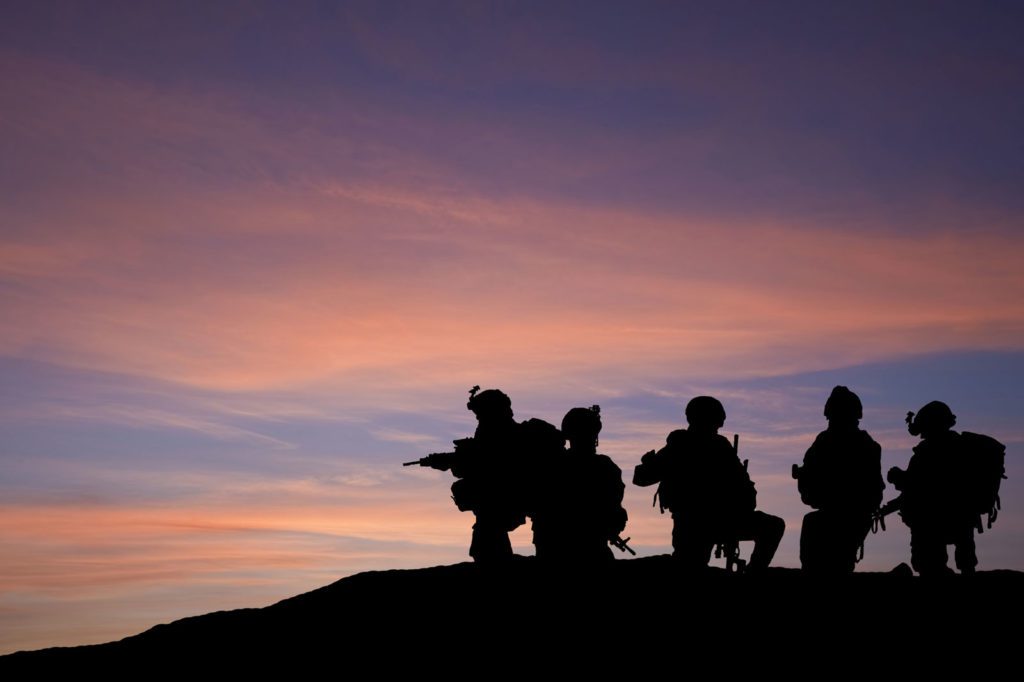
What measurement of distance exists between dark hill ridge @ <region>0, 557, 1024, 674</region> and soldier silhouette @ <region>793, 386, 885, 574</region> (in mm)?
470

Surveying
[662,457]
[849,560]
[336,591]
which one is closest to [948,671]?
[849,560]

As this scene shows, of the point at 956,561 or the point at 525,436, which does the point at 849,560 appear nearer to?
the point at 956,561

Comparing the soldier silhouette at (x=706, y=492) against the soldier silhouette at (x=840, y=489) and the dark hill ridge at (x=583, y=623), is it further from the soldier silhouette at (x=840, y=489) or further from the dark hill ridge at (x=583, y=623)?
the soldier silhouette at (x=840, y=489)

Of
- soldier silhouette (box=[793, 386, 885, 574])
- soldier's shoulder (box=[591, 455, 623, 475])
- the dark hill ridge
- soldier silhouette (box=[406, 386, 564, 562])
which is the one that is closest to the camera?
the dark hill ridge

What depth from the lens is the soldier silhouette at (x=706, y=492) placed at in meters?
18.4

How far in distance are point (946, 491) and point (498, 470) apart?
7.16m

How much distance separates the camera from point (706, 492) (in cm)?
1834

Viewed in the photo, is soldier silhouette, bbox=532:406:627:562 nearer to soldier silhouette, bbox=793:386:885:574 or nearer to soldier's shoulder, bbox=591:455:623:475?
soldier's shoulder, bbox=591:455:623:475

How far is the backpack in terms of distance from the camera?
63.6 ft

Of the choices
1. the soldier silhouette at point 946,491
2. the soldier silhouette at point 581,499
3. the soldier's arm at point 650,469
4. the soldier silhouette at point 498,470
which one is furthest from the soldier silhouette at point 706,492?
the soldier silhouette at point 946,491

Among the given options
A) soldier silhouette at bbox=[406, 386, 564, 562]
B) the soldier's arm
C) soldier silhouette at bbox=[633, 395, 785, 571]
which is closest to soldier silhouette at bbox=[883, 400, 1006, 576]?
soldier silhouette at bbox=[633, 395, 785, 571]

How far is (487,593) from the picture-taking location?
18.7 meters

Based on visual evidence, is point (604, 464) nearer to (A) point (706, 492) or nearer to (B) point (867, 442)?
(A) point (706, 492)

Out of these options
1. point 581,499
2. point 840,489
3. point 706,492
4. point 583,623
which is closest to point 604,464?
point 581,499
